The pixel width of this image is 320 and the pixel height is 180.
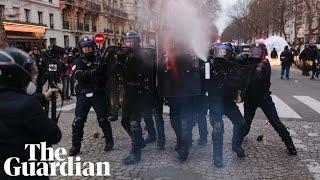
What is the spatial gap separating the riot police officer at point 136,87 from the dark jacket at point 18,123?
3133mm

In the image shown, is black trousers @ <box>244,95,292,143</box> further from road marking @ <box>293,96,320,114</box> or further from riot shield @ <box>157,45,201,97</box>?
road marking @ <box>293,96,320,114</box>

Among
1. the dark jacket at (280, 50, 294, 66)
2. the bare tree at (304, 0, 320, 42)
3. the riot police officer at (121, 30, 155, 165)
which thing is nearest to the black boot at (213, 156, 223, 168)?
the riot police officer at (121, 30, 155, 165)

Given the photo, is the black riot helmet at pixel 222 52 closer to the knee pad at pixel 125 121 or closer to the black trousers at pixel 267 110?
the black trousers at pixel 267 110

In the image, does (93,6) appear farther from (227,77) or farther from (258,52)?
(227,77)

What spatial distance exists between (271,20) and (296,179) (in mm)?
52120

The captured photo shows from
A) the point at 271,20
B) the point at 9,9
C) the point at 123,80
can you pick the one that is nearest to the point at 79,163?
the point at 123,80

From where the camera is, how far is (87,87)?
600 centimetres

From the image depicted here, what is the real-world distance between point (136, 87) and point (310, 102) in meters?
7.34

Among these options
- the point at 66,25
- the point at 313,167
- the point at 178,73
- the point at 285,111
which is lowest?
the point at 313,167

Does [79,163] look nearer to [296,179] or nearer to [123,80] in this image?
[123,80]

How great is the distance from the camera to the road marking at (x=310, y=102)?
10.3 metres

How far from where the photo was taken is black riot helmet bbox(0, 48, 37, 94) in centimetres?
239

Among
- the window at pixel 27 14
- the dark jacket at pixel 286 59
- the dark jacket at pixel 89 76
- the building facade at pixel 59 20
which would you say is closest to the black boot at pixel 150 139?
the dark jacket at pixel 89 76

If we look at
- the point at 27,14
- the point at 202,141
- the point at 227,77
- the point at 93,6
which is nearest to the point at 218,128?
the point at 227,77
